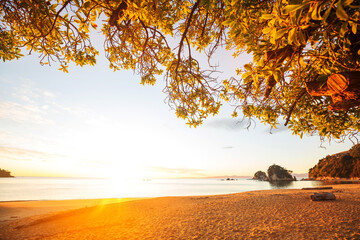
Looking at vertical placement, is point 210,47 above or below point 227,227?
above

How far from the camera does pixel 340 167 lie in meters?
66.6

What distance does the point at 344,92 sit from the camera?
2.56 meters

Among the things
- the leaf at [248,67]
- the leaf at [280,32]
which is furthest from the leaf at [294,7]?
the leaf at [248,67]

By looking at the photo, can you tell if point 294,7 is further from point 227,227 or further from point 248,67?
point 227,227

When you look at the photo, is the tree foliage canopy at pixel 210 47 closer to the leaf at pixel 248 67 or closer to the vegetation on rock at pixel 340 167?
the leaf at pixel 248 67

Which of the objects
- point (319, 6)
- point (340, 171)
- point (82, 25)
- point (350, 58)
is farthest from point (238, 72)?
point (340, 171)

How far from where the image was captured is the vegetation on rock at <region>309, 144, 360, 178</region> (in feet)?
198

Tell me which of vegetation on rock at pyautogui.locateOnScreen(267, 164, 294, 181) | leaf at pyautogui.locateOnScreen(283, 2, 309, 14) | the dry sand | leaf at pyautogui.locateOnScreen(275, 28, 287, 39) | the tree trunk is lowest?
vegetation on rock at pyautogui.locateOnScreen(267, 164, 294, 181)

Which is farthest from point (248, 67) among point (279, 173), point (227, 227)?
point (279, 173)

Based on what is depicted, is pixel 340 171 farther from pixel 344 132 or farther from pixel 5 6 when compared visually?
pixel 5 6

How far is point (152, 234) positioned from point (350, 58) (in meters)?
6.65

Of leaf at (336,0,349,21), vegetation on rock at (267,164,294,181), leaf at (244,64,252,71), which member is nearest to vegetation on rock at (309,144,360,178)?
vegetation on rock at (267,164,294,181)

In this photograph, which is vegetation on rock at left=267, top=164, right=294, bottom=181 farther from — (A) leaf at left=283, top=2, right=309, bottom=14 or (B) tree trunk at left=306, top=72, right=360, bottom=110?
(A) leaf at left=283, top=2, right=309, bottom=14

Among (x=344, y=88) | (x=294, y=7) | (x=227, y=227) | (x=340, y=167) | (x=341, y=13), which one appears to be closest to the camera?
(x=341, y=13)
